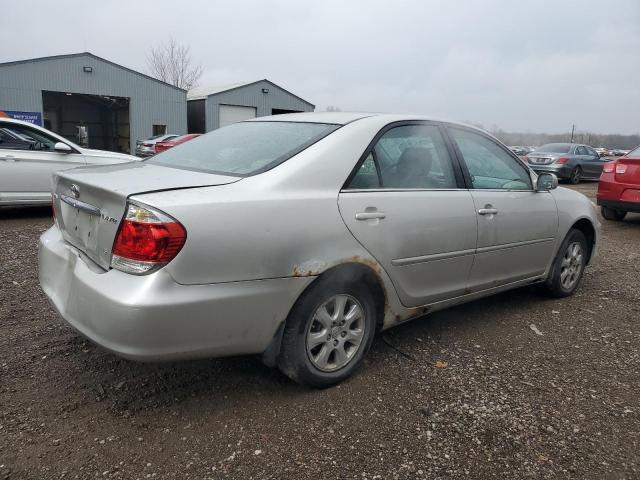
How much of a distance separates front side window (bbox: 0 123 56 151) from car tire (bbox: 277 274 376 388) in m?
6.29

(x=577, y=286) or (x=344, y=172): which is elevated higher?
(x=344, y=172)

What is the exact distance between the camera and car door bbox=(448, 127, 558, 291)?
3480mm

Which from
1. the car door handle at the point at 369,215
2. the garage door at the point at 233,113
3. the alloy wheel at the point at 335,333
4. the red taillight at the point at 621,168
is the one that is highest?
the garage door at the point at 233,113

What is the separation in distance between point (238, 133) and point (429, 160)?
1.23 m

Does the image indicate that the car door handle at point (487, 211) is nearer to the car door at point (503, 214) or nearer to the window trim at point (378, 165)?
the car door at point (503, 214)

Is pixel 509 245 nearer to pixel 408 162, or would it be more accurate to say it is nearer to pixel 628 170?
pixel 408 162

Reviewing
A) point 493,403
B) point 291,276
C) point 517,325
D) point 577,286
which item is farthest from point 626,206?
point 291,276

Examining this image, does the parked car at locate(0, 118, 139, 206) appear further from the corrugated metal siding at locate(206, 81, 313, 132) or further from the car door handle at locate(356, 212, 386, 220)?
the corrugated metal siding at locate(206, 81, 313, 132)

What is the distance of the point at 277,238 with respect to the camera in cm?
239

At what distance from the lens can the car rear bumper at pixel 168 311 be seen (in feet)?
7.06

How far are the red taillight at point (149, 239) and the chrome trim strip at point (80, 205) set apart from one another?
335 mm

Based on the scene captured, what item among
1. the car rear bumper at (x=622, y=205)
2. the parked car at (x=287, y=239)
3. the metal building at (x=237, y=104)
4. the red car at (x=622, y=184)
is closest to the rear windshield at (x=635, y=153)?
the red car at (x=622, y=184)

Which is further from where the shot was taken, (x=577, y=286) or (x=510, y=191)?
(x=577, y=286)

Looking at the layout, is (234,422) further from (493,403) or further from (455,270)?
(455,270)
